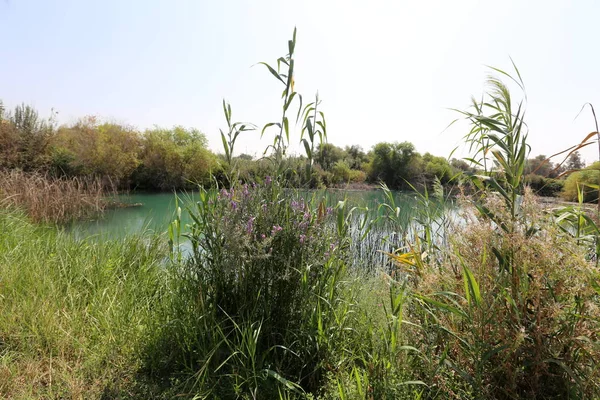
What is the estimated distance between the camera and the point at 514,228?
1.25m

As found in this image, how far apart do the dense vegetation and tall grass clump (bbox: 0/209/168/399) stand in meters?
0.01

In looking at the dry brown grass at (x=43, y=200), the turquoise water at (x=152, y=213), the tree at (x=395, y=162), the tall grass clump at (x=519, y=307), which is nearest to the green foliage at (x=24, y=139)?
the turquoise water at (x=152, y=213)

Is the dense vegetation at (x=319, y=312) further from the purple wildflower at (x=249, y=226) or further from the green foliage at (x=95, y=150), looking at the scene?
the green foliage at (x=95, y=150)

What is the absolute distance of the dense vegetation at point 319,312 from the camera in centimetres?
118

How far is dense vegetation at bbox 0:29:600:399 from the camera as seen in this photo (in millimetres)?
1180

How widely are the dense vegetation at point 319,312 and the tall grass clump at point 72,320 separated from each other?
1cm

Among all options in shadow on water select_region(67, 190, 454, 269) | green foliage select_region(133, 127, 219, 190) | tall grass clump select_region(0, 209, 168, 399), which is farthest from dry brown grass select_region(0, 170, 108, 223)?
green foliage select_region(133, 127, 219, 190)

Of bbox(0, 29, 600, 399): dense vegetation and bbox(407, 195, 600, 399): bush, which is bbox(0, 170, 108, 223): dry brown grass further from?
bbox(407, 195, 600, 399): bush

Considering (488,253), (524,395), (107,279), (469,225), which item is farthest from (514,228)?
(107,279)

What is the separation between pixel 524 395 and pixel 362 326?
755 millimetres

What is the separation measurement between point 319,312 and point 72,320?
158 cm

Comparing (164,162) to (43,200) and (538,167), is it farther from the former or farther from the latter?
(538,167)

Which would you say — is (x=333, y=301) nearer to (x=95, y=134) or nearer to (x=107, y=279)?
(x=107, y=279)

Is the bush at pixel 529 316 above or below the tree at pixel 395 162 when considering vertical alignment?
below
